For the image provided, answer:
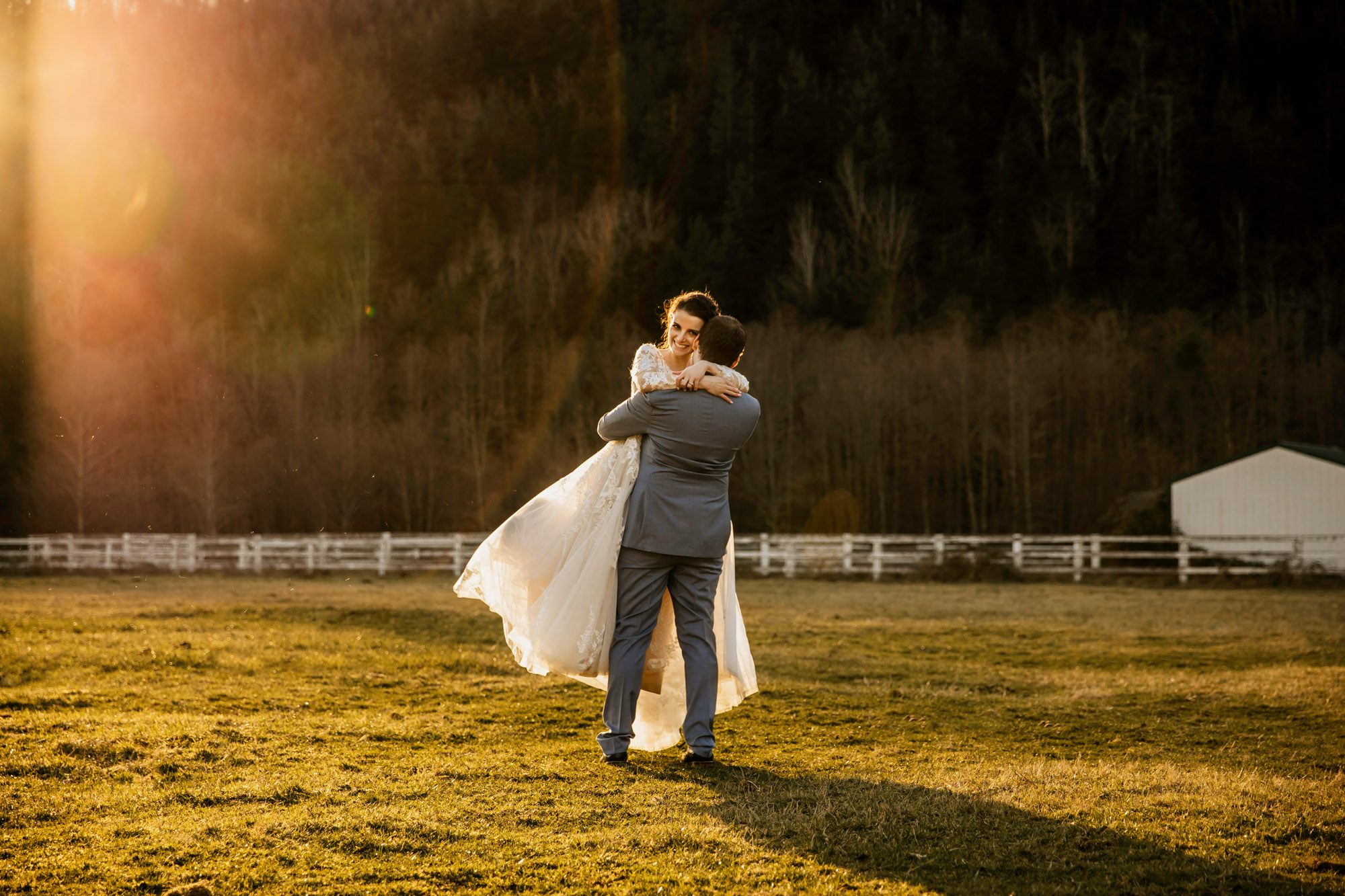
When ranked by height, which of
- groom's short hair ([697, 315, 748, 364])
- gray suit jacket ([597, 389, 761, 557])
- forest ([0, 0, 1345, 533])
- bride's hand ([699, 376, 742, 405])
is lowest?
gray suit jacket ([597, 389, 761, 557])

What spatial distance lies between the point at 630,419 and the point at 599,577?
0.75m

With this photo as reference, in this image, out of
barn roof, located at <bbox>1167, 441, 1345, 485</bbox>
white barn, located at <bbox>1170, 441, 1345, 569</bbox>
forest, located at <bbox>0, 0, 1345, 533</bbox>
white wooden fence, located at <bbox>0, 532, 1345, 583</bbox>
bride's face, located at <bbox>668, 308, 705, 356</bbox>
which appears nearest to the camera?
bride's face, located at <bbox>668, 308, 705, 356</bbox>

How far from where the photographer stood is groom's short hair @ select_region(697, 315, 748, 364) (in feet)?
16.2

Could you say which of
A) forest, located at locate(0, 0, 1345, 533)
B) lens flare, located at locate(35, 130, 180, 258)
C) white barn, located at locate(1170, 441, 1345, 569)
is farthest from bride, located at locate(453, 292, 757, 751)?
lens flare, located at locate(35, 130, 180, 258)

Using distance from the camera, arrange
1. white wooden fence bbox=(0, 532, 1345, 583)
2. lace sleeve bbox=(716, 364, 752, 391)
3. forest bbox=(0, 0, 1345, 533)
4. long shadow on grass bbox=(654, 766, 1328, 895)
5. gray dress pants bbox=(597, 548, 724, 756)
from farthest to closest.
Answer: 1. forest bbox=(0, 0, 1345, 533)
2. white wooden fence bbox=(0, 532, 1345, 583)
3. lace sleeve bbox=(716, 364, 752, 391)
4. gray dress pants bbox=(597, 548, 724, 756)
5. long shadow on grass bbox=(654, 766, 1328, 895)

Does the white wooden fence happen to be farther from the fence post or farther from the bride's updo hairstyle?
the bride's updo hairstyle

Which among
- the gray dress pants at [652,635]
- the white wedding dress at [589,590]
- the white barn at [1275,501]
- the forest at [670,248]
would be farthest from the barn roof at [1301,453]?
the gray dress pants at [652,635]

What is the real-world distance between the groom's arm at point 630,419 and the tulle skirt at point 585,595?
13cm

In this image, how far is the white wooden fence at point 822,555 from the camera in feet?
78.5

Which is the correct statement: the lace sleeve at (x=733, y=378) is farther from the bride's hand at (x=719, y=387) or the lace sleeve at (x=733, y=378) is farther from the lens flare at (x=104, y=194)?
the lens flare at (x=104, y=194)

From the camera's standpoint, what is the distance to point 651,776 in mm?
4445

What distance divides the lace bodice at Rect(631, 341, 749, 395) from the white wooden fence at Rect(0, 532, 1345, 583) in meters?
20.5

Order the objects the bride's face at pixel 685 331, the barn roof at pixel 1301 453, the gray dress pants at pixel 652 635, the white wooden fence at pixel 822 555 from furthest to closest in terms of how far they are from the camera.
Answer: the barn roof at pixel 1301 453
the white wooden fence at pixel 822 555
the bride's face at pixel 685 331
the gray dress pants at pixel 652 635

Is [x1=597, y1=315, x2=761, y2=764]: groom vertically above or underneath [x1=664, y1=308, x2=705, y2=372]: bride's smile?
underneath
